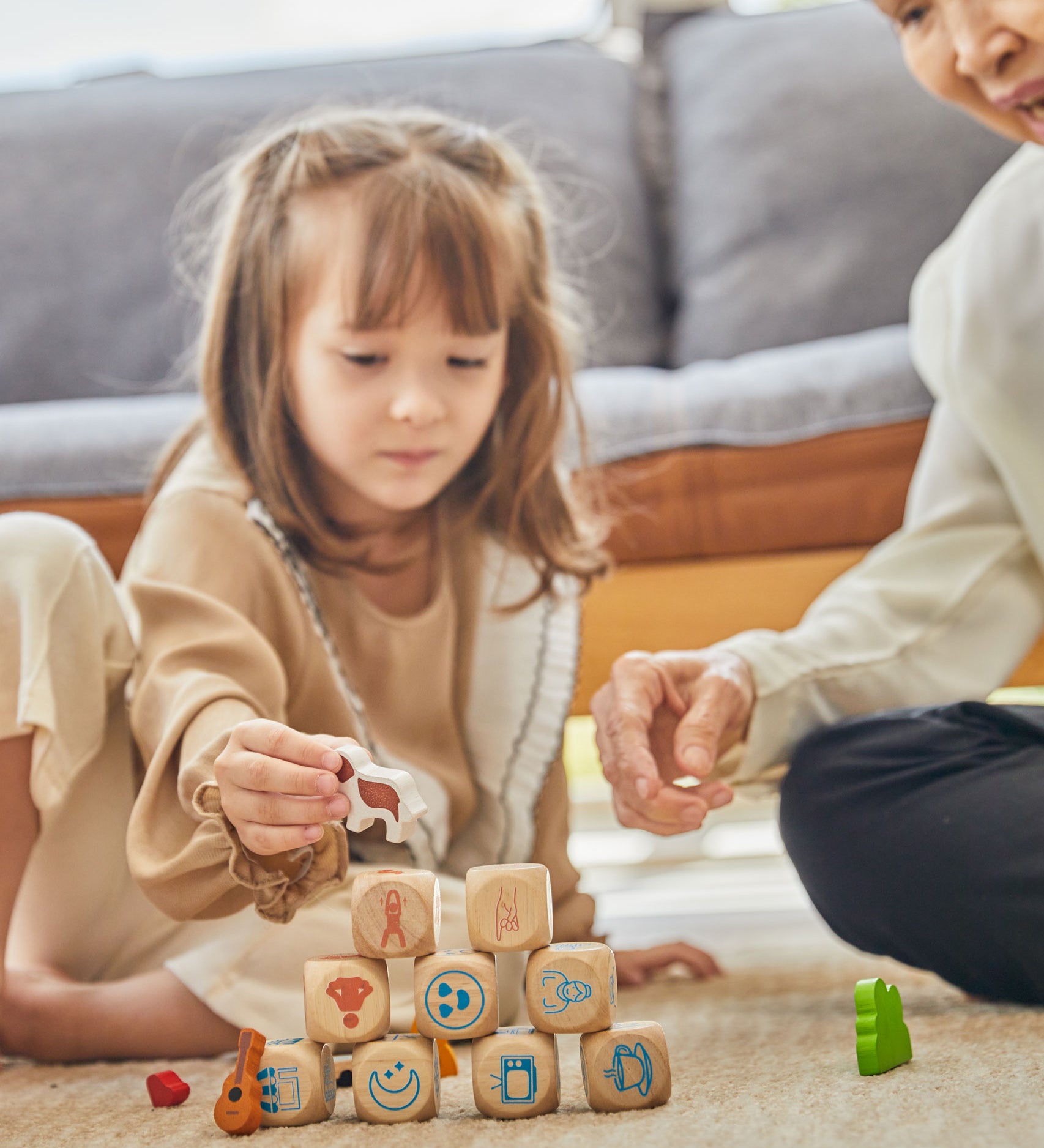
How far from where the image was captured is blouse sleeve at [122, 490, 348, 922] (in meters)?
0.65

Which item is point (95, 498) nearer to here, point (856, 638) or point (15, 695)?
point (15, 695)

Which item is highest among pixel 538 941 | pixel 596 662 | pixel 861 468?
pixel 538 941

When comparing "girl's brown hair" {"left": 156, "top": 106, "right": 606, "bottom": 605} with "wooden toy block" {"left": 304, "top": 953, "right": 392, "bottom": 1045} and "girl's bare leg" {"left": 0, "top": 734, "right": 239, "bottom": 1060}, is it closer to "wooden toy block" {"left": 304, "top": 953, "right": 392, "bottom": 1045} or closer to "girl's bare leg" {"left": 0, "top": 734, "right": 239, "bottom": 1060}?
"girl's bare leg" {"left": 0, "top": 734, "right": 239, "bottom": 1060}

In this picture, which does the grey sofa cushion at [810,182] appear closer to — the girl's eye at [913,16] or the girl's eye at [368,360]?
the girl's eye at [913,16]

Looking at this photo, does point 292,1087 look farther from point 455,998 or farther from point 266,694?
point 266,694

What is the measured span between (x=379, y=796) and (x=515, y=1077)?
0.43 ft

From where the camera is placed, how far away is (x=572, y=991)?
548mm

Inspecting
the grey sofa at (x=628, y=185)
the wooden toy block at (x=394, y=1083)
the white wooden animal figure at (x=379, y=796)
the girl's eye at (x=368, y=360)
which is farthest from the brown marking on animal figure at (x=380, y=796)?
the grey sofa at (x=628, y=185)

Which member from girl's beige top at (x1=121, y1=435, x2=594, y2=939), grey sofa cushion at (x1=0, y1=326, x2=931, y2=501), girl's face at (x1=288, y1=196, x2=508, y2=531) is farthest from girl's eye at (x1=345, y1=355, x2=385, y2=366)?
grey sofa cushion at (x1=0, y1=326, x2=931, y2=501)

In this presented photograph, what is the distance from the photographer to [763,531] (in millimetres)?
1187

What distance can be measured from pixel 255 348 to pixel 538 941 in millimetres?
592

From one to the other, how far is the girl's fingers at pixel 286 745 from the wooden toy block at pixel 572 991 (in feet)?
0.42

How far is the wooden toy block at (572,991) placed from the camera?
547 mm

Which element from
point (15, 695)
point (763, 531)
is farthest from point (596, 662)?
point (15, 695)
